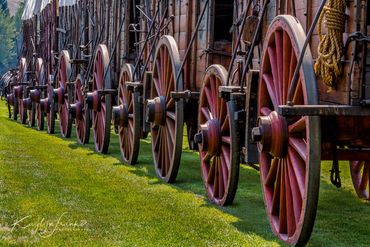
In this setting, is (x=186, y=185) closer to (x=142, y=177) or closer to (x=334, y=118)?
(x=142, y=177)

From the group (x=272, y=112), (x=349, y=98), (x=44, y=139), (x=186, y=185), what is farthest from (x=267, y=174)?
(x=44, y=139)

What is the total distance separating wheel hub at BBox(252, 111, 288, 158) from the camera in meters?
6.18

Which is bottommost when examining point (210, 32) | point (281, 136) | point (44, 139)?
point (44, 139)

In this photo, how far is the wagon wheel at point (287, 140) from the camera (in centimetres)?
569

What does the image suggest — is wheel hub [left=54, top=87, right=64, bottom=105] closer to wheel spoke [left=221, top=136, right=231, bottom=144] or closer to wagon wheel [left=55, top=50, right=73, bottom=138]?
wagon wheel [left=55, top=50, right=73, bottom=138]

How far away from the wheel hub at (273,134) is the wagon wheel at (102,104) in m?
6.96

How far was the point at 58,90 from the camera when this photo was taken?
17266mm

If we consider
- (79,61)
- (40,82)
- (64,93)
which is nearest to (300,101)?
(79,61)

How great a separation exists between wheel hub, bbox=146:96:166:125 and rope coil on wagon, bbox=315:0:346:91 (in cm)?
441

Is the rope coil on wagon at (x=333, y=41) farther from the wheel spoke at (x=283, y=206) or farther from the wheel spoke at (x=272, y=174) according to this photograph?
the wheel spoke at (x=272, y=174)

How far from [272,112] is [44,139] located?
10.5 m

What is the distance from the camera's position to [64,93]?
56.7ft

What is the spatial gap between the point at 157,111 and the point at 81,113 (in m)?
5.46

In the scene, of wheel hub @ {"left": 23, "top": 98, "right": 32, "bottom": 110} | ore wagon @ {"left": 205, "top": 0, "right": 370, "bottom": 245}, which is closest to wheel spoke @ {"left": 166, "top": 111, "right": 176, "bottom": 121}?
ore wagon @ {"left": 205, "top": 0, "right": 370, "bottom": 245}
